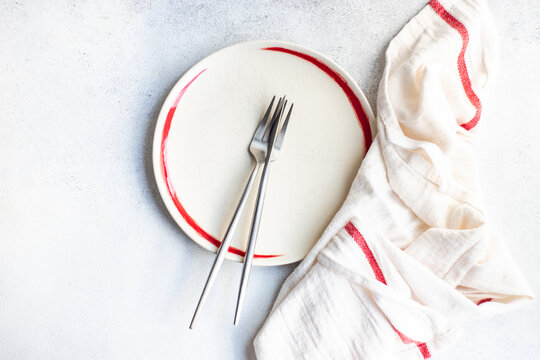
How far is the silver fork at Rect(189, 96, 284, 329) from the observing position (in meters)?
0.46

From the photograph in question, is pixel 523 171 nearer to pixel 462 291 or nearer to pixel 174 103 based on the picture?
pixel 462 291

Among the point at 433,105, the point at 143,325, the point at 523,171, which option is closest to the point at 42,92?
the point at 143,325

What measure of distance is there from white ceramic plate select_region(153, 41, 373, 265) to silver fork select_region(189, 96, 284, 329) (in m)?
0.01

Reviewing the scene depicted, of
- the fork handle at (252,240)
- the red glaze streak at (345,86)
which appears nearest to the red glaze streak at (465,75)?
the red glaze streak at (345,86)

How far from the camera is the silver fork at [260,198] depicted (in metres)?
0.46

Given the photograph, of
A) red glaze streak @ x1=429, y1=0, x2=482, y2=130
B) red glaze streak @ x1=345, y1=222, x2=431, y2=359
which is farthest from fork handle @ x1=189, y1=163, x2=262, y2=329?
red glaze streak @ x1=429, y1=0, x2=482, y2=130

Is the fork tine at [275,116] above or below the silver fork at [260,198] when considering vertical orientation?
above

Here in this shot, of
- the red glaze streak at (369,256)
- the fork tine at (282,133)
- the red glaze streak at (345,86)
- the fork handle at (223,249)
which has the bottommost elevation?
the fork handle at (223,249)

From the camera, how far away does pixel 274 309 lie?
19.3 inches

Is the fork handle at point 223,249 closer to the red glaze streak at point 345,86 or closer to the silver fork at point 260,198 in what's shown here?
the silver fork at point 260,198

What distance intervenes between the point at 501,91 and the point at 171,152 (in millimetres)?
389

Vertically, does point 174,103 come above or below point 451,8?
below

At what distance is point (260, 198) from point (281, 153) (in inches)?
2.3

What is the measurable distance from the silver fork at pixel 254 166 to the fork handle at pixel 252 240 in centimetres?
1
